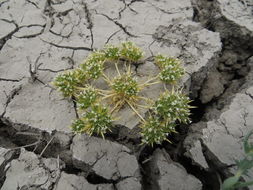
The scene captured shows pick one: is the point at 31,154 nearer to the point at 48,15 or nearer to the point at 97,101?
the point at 97,101

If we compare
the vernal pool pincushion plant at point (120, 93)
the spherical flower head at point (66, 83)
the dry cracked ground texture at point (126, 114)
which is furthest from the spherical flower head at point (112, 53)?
the spherical flower head at point (66, 83)

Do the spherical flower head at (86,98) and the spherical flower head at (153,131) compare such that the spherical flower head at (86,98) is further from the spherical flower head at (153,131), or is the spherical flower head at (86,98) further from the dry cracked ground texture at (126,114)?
the spherical flower head at (153,131)

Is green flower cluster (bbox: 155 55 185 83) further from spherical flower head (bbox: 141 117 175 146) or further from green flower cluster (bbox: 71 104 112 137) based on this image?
green flower cluster (bbox: 71 104 112 137)

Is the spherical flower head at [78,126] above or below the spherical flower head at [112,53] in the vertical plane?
below

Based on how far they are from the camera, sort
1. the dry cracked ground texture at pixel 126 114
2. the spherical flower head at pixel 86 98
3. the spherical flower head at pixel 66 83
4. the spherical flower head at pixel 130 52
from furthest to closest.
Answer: the spherical flower head at pixel 130 52 < the spherical flower head at pixel 66 83 < the spherical flower head at pixel 86 98 < the dry cracked ground texture at pixel 126 114

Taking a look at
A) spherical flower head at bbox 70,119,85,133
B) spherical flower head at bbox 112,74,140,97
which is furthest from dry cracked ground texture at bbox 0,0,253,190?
spherical flower head at bbox 112,74,140,97

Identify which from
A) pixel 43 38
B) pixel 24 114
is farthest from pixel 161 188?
pixel 43 38

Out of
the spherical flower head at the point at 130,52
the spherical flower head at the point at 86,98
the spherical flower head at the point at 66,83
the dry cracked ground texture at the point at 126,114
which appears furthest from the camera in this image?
the spherical flower head at the point at 130,52
